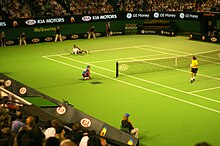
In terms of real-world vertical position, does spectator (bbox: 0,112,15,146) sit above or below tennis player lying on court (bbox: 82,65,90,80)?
above

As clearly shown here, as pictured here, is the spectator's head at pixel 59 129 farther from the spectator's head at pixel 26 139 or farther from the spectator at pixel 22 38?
the spectator at pixel 22 38

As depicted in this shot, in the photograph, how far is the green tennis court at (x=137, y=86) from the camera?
18.6 m

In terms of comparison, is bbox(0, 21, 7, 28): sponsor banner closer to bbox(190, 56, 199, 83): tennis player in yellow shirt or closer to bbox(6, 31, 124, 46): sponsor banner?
bbox(6, 31, 124, 46): sponsor banner

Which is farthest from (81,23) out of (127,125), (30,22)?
(127,125)

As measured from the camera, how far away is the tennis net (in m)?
29.5

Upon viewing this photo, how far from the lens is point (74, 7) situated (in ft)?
156

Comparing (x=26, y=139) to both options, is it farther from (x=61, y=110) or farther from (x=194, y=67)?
(x=194, y=67)

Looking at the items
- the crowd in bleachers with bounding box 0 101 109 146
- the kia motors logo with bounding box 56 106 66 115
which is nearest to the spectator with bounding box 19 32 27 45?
the kia motors logo with bounding box 56 106 66 115

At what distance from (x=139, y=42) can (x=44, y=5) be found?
11.3 m

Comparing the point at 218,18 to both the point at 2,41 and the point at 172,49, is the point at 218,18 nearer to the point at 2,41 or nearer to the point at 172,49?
the point at 172,49

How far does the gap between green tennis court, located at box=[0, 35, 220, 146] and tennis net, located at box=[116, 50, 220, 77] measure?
0.48 ft

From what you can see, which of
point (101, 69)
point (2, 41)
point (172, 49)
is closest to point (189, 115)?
point (101, 69)

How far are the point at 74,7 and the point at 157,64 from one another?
1918 cm

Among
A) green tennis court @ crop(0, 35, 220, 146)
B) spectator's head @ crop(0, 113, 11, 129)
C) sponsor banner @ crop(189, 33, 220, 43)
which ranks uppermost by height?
spectator's head @ crop(0, 113, 11, 129)
